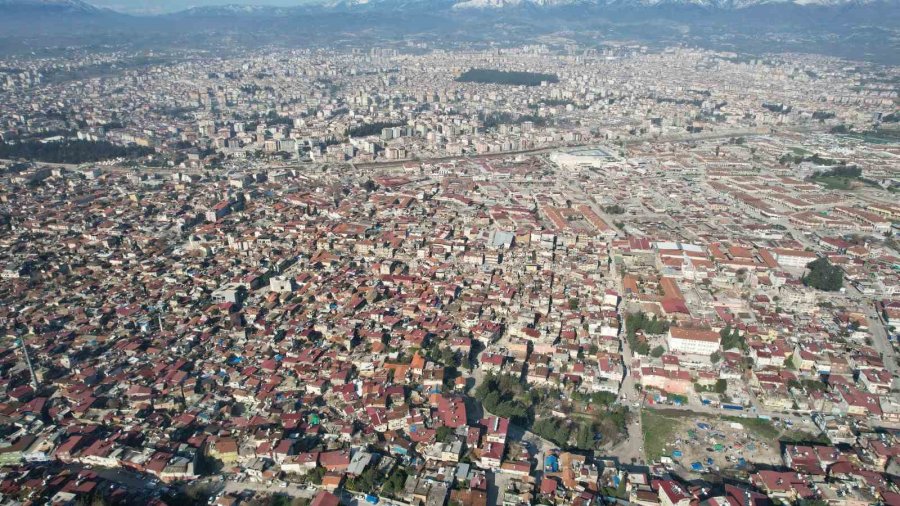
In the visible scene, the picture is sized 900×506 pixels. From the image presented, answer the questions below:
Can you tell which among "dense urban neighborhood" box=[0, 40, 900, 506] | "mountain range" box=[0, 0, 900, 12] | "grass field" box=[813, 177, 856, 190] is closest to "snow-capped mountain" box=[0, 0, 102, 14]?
"mountain range" box=[0, 0, 900, 12]

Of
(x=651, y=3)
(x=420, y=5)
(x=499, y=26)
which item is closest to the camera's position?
(x=499, y=26)

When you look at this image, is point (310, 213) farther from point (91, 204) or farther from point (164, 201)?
point (91, 204)

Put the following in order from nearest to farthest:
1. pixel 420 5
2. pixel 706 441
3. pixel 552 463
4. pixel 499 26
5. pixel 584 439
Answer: pixel 552 463 < pixel 584 439 < pixel 706 441 < pixel 499 26 < pixel 420 5

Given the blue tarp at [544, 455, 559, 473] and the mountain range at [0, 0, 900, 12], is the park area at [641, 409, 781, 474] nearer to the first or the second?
the blue tarp at [544, 455, 559, 473]

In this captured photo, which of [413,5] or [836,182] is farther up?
[413,5]

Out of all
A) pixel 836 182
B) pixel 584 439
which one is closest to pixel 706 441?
pixel 584 439

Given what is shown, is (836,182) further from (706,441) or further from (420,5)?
(420,5)

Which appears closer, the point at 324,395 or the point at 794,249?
the point at 324,395

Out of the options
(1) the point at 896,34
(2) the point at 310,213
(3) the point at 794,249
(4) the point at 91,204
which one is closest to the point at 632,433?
(3) the point at 794,249
